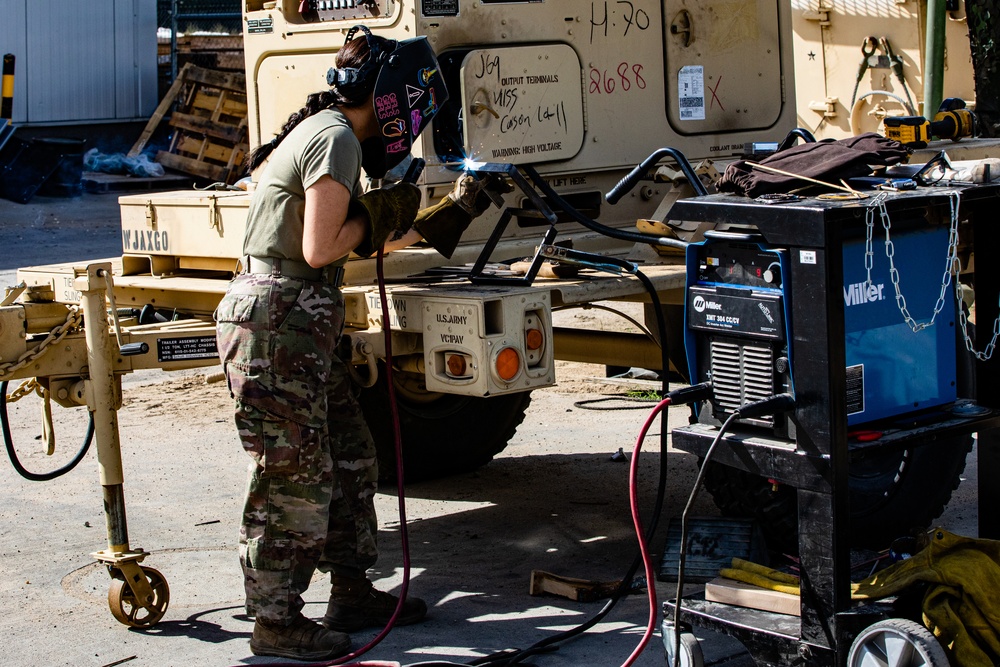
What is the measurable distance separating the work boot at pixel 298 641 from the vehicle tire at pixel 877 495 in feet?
5.01

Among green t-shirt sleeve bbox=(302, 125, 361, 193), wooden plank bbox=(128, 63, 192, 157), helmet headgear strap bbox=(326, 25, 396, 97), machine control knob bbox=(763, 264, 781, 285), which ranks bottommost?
machine control knob bbox=(763, 264, 781, 285)

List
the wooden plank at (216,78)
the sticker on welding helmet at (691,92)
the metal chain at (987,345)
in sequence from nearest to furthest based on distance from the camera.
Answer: the metal chain at (987,345) → the sticker on welding helmet at (691,92) → the wooden plank at (216,78)

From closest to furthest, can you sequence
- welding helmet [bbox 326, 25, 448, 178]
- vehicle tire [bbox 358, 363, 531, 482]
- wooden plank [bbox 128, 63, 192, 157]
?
welding helmet [bbox 326, 25, 448, 178], vehicle tire [bbox 358, 363, 531, 482], wooden plank [bbox 128, 63, 192, 157]

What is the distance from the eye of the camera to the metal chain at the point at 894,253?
3.67 meters

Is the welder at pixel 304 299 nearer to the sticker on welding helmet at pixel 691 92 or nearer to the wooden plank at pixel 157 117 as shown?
the sticker on welding helmet at pixel 691 92

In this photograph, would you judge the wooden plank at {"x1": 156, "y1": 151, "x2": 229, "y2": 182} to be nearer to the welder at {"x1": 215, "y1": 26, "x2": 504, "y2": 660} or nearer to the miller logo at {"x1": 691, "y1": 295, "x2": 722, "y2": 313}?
the welder at {"x1": 215, "y1": 26, "x2": 504, "y2": 660}

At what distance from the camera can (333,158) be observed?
168 inches

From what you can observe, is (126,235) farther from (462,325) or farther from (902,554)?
(902,554)

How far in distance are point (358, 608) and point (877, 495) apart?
2.10m

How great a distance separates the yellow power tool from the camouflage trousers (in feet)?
7.67

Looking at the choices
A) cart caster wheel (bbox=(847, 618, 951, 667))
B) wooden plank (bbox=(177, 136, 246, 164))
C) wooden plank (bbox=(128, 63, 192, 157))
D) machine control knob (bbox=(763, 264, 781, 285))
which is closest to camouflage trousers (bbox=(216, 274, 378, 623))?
machine control knob (bbox=(763, 264, 781, 285))

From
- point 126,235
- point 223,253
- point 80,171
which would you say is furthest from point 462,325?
point 80,171

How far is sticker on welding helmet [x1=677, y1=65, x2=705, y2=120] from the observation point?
6.07m

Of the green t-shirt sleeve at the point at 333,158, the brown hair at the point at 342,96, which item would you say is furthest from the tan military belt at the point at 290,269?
the brown hair at the point at 342,96
